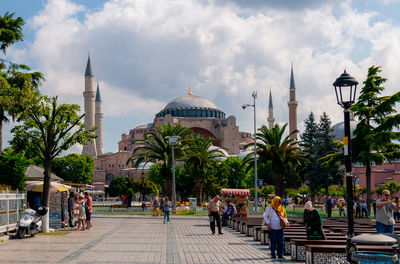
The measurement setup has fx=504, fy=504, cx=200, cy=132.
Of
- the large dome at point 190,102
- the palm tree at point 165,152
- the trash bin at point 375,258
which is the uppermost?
the large dome at point 190,102

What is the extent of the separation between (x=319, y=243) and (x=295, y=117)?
7653cm

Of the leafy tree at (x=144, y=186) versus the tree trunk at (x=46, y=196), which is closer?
the tree trunk at (x=46, y=196)

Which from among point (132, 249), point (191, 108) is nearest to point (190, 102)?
point (191, 108)

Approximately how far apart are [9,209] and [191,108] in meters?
93.5

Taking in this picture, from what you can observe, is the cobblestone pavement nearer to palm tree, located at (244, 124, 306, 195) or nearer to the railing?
the railing

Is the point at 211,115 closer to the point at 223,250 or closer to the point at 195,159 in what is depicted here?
the point at 195,159

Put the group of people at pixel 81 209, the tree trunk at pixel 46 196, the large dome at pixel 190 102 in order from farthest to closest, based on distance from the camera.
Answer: the large dome at pixel 190 102 → the group of people at pixel 81 209 → the tree trunk at pixel 46 196

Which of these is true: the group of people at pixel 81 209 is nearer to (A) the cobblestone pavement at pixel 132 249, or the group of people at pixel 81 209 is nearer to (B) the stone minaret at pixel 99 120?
(A) the cobblestone pavement at pixel 132 249

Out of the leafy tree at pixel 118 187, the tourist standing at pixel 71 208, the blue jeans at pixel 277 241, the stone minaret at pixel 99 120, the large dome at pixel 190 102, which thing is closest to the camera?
the blue jeans at pixel 277 241

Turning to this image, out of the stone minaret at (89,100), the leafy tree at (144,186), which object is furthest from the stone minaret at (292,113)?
the stone minaret at (89,100)

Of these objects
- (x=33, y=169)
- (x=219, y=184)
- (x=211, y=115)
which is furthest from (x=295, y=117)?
(x=33, y=169)

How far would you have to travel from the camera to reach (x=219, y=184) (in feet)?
175

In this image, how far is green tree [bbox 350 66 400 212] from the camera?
97.1 feet

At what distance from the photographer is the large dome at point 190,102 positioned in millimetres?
109625
